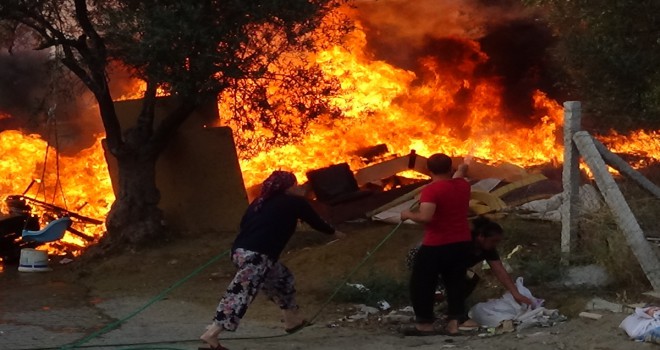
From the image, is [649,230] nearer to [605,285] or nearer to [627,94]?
[605,285]

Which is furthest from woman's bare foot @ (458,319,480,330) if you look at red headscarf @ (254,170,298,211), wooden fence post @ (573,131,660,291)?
red headscarf @ (254,170,298,211)

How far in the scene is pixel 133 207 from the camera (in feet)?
40.2

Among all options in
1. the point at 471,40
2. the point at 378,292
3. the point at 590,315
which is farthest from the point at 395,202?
the point at 471,40

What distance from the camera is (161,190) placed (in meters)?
13.2

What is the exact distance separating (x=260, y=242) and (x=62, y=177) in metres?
9.11

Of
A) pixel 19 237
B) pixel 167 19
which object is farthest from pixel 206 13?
pixel 19 237

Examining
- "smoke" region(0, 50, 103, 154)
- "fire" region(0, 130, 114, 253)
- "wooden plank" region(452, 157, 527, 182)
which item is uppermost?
"smoke" region(0, 50, 103, 154)

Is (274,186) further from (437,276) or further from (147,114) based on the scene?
(147,114)

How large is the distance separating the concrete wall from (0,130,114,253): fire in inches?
63.3

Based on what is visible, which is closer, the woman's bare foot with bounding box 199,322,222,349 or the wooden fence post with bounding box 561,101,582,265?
the woman's bare foot with bounding box 199,322,222,349

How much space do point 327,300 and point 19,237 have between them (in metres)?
5.65

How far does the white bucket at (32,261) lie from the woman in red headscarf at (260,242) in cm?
574

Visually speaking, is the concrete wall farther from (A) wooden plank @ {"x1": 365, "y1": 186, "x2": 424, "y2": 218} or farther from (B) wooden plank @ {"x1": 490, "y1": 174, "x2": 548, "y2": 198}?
(B) wooden plank @ {"x1": 490, "y1": 174, "x2": 548, "y2": 198}

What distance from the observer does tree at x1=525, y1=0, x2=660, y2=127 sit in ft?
33.9
